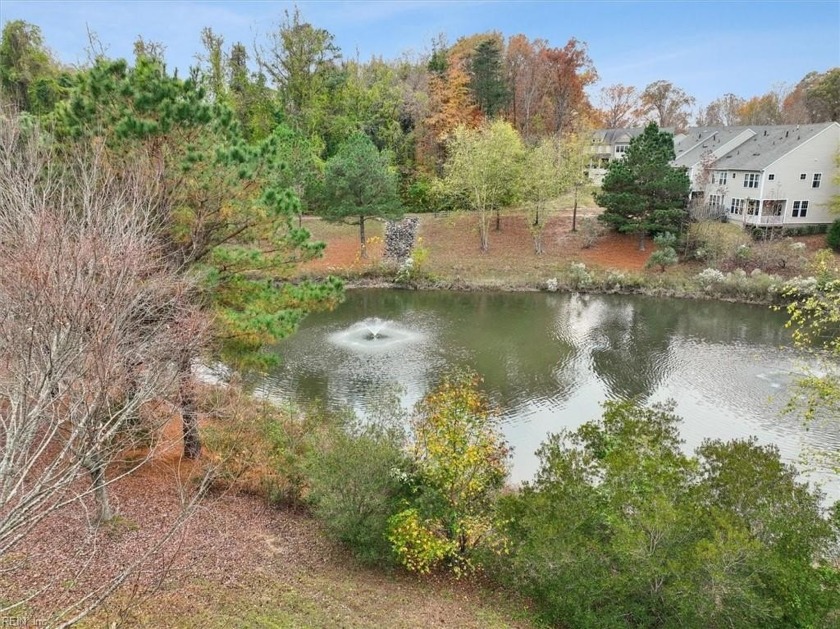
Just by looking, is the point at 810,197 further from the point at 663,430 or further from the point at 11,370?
the point at 11,370

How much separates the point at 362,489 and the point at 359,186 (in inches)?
947

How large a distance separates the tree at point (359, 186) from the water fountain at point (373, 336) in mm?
8702

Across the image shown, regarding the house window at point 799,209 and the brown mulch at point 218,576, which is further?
the house window at point 799,209

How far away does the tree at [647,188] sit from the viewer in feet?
104

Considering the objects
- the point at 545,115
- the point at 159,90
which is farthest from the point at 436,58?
the point at 159,90

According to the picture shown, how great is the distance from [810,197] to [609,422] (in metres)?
33.9

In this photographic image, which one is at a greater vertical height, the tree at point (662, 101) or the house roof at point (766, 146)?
the tree at point (662, 101)

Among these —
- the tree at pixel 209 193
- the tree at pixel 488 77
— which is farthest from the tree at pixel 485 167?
the tree at pixel 209 193

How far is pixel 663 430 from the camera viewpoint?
360 inches

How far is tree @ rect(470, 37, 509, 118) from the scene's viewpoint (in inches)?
1767

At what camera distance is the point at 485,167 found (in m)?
33.7

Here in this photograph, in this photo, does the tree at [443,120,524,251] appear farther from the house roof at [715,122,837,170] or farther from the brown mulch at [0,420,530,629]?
the brown mulch at [0,420,530,629]

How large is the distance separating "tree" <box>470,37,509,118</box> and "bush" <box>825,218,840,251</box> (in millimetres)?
25259

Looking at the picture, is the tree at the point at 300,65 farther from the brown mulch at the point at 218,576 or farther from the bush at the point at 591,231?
the brown mulch at the point at 218,576
